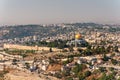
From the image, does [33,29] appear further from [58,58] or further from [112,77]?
[112,77]

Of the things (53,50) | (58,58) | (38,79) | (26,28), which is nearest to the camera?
(38,79)

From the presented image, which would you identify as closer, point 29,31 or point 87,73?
point 87,73

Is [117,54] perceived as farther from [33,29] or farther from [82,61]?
[33,29]

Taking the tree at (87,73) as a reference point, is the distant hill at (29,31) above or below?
below

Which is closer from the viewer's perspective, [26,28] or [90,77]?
[90,77]

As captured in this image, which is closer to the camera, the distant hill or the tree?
the tree

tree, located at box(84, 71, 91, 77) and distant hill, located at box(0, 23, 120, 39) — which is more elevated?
tree, located at box(84, 71, 91, 77)

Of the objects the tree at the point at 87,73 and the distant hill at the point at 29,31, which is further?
the distant hill at the point at 29,31

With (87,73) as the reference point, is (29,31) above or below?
below

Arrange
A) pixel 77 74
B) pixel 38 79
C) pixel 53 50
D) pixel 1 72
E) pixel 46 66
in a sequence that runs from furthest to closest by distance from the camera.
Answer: pixel 53 50 → pixel 46 66 → pixel 77 74 → pixel 1 72 → pixel 38 79

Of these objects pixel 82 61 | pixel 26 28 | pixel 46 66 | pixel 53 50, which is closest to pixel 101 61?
pixel 82 61
